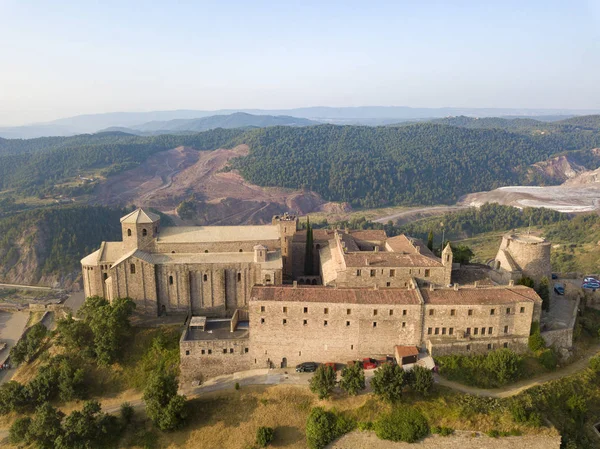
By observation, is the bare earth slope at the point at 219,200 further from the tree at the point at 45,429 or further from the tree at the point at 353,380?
the tree at the point at 353,380

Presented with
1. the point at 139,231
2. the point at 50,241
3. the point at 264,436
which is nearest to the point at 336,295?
the point at 264,436

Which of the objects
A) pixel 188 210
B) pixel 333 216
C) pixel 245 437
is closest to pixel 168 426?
pixel 245 437

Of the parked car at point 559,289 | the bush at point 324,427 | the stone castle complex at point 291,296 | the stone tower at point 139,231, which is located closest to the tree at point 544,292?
the stone castle complex at point 291,296

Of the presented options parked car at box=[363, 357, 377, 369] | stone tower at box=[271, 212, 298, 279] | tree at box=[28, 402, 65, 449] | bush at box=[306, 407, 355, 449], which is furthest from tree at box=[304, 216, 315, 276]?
tree at box=[28, 402, 65, 449]

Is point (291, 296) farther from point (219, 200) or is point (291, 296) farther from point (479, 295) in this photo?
point (219, 200)

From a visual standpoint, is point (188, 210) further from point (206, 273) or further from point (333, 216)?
point (206, 273)

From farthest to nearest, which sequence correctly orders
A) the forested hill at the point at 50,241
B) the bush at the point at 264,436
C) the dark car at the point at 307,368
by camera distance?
1. the forested hill at the point at 50,241
2. the dark car at the point at 307,368
3. the bush at the point at 264,436
